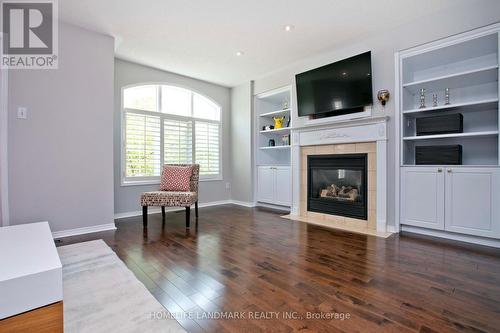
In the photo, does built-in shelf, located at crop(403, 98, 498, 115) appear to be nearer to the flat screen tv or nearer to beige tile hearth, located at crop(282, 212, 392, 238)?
the flat screen tv

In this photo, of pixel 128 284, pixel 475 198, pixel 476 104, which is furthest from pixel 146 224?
pixel 476 104

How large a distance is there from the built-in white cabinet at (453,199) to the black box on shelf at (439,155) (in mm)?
99

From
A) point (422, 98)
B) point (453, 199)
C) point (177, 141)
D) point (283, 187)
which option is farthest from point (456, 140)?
point (177, 141)

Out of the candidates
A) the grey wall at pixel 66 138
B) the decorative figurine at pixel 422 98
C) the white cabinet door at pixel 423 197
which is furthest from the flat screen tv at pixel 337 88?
the grey wall at pixel 66 138

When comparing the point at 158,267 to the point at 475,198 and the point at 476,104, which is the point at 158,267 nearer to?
the point at 475,198

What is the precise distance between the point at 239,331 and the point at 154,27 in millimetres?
3452

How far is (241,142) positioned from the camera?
548cm

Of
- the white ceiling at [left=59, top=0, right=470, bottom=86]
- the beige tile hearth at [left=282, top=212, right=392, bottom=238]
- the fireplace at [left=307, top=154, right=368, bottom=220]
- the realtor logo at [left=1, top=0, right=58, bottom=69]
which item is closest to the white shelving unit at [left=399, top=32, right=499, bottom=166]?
the white ceiling at [left=59, top=0, right=470, bottom=86]

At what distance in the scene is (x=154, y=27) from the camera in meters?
3.19

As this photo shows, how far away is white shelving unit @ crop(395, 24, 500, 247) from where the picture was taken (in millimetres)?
2684

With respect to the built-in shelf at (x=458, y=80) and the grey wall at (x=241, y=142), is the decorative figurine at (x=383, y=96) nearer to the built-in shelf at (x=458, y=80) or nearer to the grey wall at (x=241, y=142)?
the built-in shelf at (x=458, y=80)

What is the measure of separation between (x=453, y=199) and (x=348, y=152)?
1351mm

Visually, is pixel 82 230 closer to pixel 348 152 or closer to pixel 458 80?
pixel 348 152

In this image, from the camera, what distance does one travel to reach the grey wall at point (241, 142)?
5305mm
